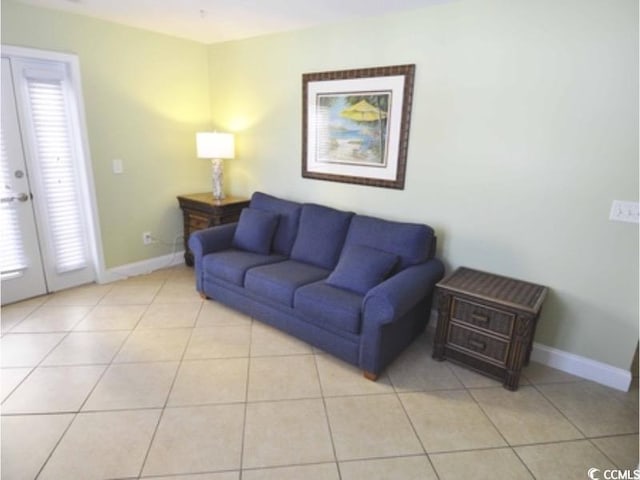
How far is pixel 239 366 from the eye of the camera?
2.47 metres

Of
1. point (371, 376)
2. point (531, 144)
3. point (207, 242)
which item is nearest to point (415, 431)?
point (371, 376)

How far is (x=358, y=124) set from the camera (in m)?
3.12

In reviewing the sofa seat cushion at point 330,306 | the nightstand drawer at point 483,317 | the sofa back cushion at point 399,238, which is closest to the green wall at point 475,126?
the sofa back cushion at point 399,238

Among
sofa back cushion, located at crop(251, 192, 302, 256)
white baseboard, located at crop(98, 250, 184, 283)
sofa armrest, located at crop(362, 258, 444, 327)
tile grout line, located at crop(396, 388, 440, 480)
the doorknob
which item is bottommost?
tile grout line, located at crop(396, 388, 440, 480)

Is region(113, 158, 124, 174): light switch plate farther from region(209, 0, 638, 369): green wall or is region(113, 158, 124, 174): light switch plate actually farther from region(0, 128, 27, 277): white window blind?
region(209, 0, 638, 369): green wall

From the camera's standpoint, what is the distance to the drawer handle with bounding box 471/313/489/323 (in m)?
2.29

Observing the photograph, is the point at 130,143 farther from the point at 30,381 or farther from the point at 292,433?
the point at 292,433

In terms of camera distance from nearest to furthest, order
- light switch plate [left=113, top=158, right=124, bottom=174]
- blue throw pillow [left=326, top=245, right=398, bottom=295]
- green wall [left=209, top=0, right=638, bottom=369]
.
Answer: green wall [left=209, top=0, right=638, bottom=369]
blue throw pillow [left=326, top=245, right=398, bottom=295]
light switch plate [left=113, top=158, right=124, bottom=174]

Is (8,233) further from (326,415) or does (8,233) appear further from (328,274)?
(326,415)

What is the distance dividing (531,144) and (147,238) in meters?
3.63

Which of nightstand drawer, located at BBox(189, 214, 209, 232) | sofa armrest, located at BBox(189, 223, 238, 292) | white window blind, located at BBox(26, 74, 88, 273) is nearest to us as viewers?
white window blind, located at BBox(26, 74, 88, 273)

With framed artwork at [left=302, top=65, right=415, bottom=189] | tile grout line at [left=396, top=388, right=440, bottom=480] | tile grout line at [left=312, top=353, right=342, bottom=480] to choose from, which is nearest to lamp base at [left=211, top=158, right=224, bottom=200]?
framed artwork at [left=302, top=65, right=415, bottom=189]

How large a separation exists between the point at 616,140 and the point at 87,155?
3988 mm

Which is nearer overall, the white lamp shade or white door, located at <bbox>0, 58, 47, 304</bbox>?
white door, located at <bbox>0, 58, 47, 304</bbox>
